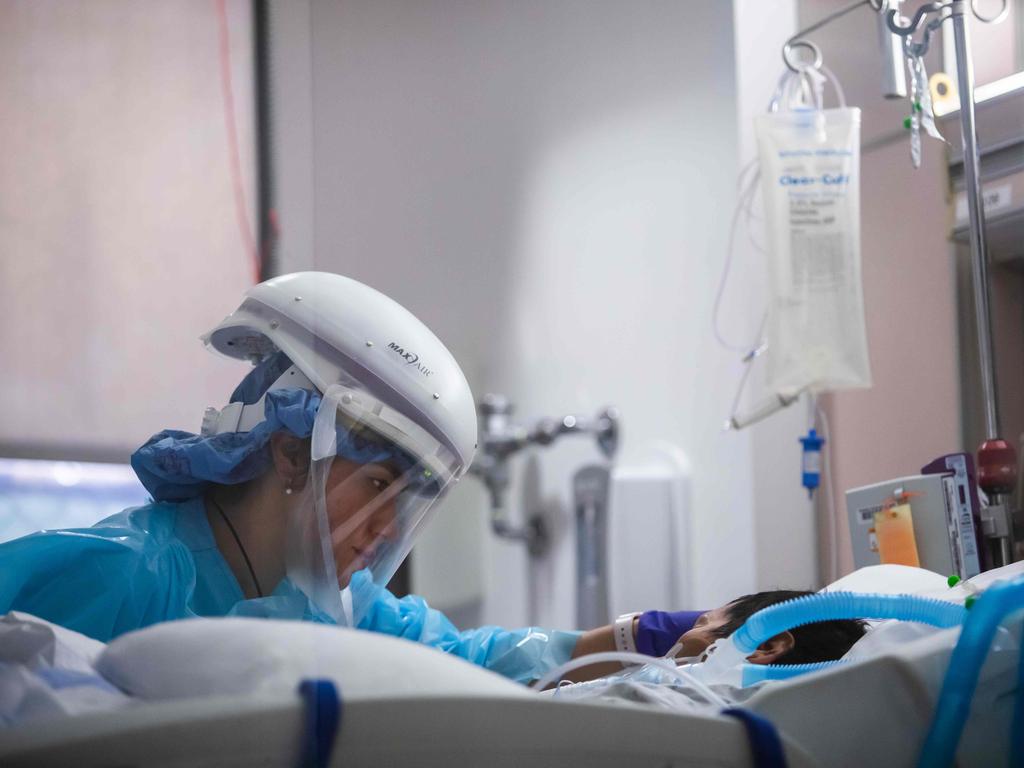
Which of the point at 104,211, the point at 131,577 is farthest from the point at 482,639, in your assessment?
the point at 104,211

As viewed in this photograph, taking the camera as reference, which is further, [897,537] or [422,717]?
[897,537]

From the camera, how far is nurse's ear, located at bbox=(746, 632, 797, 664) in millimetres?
1248

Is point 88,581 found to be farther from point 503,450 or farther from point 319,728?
point 503,450

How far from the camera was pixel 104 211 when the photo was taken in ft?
3.31

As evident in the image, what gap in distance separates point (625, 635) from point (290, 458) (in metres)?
0.55

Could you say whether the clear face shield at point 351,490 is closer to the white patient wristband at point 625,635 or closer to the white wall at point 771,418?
the white patient wristband at point 625,635

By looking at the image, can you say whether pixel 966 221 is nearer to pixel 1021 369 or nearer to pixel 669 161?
pixel 1021 369

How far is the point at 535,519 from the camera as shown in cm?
263

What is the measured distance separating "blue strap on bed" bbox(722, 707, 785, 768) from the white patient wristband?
784mm

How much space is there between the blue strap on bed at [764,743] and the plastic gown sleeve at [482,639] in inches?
32.3

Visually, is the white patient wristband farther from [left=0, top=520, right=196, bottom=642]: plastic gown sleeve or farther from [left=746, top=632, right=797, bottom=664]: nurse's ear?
[left=0, top=520, right=196, bottom=642]: plastic gown sleeve

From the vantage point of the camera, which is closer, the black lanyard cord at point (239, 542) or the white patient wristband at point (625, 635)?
the black lanyard cord at point (239, 542)

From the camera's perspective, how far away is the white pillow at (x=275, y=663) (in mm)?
677

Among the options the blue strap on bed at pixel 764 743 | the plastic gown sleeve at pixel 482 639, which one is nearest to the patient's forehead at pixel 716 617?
the plastic gown sleeve at pixel 482 639
